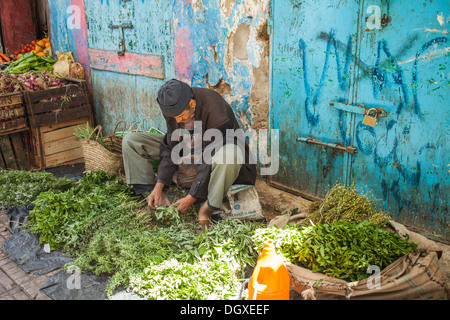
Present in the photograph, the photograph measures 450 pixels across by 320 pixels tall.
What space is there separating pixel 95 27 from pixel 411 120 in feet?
16.2

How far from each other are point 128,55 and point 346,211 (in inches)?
160

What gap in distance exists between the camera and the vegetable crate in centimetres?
596

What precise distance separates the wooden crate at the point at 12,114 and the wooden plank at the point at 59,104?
20cm

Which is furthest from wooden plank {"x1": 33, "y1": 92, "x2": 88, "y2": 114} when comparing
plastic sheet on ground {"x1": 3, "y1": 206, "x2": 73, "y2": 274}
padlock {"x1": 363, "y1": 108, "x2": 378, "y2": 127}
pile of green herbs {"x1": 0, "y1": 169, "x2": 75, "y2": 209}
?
padlock {"x1": 363, "y1": 108, "x2": 378, "y2": 127}

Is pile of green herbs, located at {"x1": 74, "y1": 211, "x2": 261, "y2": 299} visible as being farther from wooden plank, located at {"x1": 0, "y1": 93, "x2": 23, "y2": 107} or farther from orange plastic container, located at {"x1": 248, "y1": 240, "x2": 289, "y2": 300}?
wooden plank, located at {"x1": 0, "y1": 93, "x2": 23, "y2": 107}

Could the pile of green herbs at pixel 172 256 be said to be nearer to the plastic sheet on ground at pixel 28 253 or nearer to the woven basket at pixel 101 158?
the plastic sheet on ground at pixel 28 253

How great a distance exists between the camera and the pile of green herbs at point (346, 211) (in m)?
3.29

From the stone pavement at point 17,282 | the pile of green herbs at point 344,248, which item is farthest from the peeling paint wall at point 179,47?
the stone pavement at point 17,282

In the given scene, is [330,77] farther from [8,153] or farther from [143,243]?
[8,153]

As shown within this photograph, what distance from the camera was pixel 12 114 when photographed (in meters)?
5.81

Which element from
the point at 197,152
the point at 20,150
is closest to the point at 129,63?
the point at 20,150

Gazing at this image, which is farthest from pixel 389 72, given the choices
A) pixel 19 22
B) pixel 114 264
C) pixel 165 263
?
pixel 19 22
